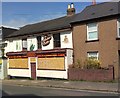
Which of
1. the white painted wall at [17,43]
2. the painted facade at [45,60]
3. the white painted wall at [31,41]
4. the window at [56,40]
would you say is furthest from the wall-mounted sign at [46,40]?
the white painted wall at [17,43]

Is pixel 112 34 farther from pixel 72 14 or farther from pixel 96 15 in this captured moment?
pixel 72 14

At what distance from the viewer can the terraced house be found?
24.5 metres

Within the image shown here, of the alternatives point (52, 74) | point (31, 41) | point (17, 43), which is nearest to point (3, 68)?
point (17, 43)

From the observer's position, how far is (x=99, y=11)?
2661 centimetres

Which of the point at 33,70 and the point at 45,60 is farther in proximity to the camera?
the point at 33,70

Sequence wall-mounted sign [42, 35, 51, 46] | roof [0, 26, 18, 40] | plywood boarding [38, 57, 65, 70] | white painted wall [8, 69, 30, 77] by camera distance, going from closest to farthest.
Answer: plywood boarding [38, 57, 65, 70] < wall-mounted sign [42, 35, 51, 46] < white painted wall [8, 69, 30, 77] < roof [0, 26, 18, 40]

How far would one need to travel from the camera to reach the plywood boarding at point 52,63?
27720mm

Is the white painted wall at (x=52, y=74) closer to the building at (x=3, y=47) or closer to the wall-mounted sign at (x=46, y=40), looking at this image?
the wall-mounted sign at (x=46, y=40)

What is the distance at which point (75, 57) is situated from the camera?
90.9 feet

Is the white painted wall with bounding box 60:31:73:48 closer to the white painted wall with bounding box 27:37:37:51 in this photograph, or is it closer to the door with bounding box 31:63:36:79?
the white painted wall with bounding box 27:37:37:51

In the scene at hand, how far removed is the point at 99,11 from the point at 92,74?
616 cm

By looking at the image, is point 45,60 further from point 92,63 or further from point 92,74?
point 92,74

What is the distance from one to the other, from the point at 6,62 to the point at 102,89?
20.2 m

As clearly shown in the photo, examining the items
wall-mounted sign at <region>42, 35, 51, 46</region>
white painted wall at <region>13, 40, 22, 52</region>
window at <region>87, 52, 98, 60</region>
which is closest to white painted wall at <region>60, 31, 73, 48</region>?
wall-mounted sign at <region>42, 35, 51, 46</region>
